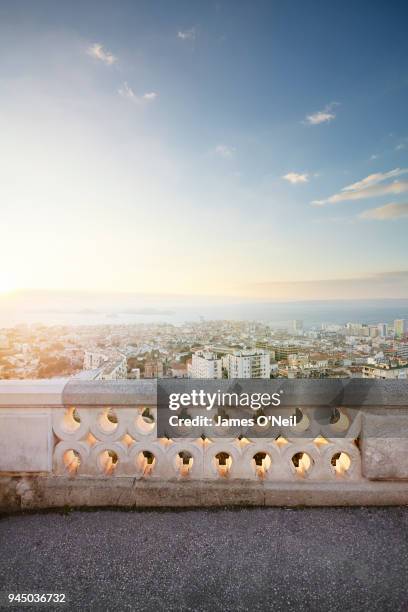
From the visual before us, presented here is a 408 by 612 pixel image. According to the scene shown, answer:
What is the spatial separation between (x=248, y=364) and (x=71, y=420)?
233 centimetres

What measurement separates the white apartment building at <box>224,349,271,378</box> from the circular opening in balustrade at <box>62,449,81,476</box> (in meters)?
1.78

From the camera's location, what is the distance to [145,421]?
8.72 feet

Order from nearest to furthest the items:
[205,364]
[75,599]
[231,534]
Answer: [75,599]
[231,534]
[205,364]

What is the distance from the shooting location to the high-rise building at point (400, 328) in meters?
5.12

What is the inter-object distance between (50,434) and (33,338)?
125 inches

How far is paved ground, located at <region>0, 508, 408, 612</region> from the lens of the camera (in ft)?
5.74

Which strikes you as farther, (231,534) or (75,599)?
(231,534)

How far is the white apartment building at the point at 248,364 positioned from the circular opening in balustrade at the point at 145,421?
1.35 metres

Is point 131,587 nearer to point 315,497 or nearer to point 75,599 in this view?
A: point 75,599

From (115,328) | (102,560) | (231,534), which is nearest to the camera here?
(102,560)

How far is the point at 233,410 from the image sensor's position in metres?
2.50

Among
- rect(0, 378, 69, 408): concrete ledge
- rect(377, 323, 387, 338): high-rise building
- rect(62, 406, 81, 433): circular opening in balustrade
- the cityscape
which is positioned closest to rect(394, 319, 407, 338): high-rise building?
the cityscape

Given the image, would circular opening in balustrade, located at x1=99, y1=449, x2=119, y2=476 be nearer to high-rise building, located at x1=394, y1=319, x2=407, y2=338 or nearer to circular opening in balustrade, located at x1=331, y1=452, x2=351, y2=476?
circular opening in balustrade, located at x1=331, y1=452, x2=351, y2=476

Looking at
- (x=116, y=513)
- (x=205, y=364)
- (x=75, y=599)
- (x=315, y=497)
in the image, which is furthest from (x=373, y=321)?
(x=75, y=599)
